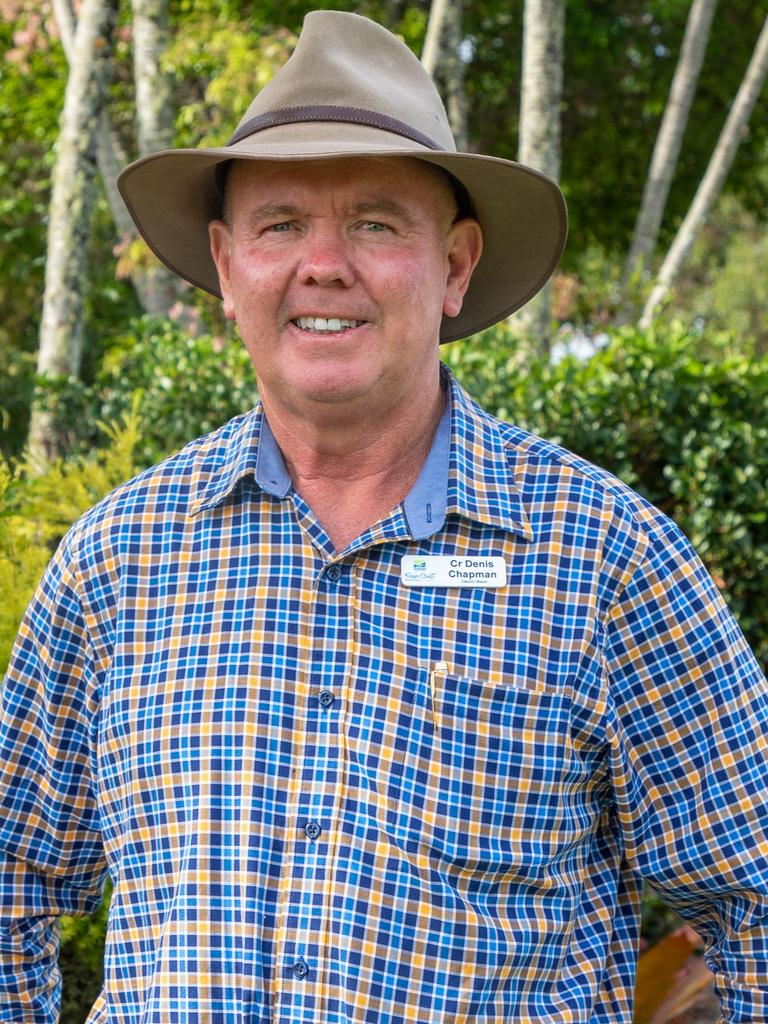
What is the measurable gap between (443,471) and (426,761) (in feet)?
1.57

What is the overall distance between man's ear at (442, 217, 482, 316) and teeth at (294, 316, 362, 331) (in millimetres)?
295

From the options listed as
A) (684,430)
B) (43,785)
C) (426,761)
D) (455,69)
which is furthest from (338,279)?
(455,69)

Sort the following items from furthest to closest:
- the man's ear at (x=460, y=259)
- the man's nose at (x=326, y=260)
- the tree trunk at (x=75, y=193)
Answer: the tree trunk at (x=75, y=193) < the man's ear at (x=460, y=259) < the man's nose at (x=326, y=260)

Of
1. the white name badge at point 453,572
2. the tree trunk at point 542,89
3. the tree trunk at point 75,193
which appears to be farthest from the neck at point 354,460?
the tree trunk at point 542,89

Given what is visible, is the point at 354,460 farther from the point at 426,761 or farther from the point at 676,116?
the point at 676,116

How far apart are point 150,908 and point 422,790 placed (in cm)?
47

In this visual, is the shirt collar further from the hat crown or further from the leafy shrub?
the leafy shrub

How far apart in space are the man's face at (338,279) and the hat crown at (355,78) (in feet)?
0.38

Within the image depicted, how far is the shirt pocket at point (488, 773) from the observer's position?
1.84 m

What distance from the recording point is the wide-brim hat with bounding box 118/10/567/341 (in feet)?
6.49

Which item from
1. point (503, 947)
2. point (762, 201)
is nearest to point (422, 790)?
point (503, 947)

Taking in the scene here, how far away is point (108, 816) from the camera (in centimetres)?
203

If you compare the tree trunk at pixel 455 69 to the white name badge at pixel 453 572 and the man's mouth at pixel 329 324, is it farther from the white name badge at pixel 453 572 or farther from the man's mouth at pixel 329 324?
the white name badge at pixel 453 572

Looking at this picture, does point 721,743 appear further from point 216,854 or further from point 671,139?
point 671,139
